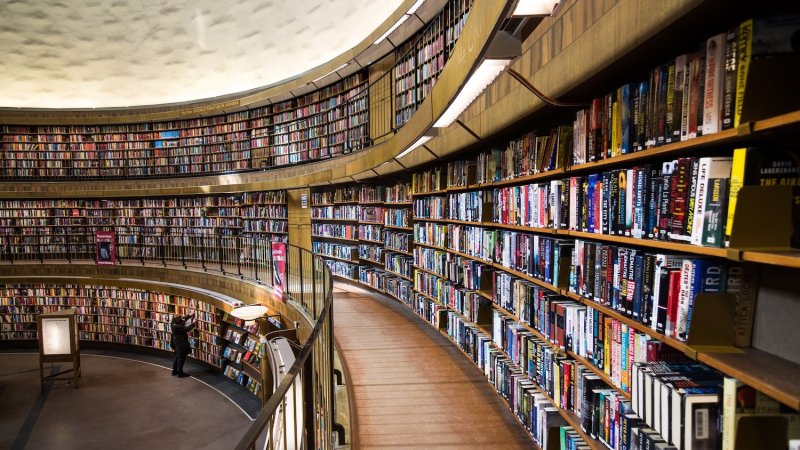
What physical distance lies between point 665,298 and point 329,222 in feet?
25.4

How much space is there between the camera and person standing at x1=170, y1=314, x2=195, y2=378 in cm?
865

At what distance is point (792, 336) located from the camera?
125 cm

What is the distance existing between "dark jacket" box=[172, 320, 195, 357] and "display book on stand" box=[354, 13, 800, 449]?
7.54 metres

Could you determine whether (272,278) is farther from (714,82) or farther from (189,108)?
(189,108)

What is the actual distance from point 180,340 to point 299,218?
3373 millimetres

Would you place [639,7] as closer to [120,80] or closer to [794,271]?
[794,271]

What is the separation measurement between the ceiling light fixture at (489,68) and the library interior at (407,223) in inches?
0.5

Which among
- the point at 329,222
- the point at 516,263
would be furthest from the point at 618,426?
the point at 329,222

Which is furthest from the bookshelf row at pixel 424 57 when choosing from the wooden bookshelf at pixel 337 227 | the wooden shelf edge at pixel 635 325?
the wooden shelf edge at pixel 635 325

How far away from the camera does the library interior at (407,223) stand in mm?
1325

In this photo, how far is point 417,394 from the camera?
143 inches

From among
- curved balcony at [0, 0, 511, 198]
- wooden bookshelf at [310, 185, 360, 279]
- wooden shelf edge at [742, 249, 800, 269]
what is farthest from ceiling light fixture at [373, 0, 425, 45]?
wooden shelf edge at [742, 249, 800, 269]

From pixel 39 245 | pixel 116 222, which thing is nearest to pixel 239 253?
pixel 116 222

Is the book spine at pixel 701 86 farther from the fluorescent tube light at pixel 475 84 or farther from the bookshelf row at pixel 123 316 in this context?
the bookshelf row at pixel 123 316
